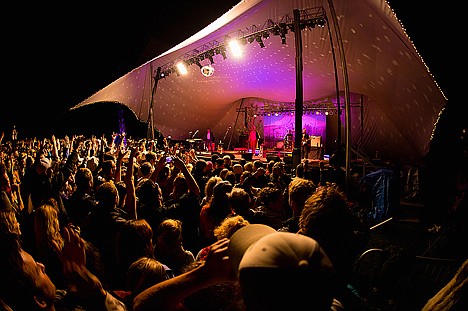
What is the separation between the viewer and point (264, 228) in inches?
38.0

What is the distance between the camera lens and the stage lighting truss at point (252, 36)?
12.2m

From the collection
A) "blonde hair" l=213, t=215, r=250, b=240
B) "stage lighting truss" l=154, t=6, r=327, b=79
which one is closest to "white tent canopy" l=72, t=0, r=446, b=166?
"stage lighting truss" l=154, t=6, r=327, b=79

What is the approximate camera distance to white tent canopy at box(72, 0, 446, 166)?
11.6 metres

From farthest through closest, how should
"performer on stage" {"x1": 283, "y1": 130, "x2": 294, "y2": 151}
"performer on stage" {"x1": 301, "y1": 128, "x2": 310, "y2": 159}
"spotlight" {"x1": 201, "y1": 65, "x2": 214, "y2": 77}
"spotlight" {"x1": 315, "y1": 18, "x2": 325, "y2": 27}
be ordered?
1. "performer on stage" {"x1": 283, "y1": 130, "x2": 294, "y2": 151}
2. "spotlight" {"x1": 201, "y1": 65, "x2": 214, "y2": 77}
3. "performer on stage" {"x1": 301, "y1": 128, "x2": 310, "y2": 159}
4. "spotlight" {"x1": 315, "y1": 18, "x2": 325, "y2": 27}

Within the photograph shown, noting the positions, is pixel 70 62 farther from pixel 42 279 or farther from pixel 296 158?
pixel 42 279

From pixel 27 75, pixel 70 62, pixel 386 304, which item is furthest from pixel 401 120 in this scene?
pixel 27 75

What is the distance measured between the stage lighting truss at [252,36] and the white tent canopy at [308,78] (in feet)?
0.34

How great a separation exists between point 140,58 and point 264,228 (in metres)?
12.6

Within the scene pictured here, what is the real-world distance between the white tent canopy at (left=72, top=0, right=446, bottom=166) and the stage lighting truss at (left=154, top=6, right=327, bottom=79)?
4.1 inches

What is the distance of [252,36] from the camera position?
13727mm

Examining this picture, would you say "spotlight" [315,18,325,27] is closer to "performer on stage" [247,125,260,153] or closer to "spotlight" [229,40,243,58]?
"spotlight" [229,40,243,58]

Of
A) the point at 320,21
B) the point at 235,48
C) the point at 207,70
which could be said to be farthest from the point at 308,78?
the point at 320,21

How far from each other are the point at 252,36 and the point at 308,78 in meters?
6.30

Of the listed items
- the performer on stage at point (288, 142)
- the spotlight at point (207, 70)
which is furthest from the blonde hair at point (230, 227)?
the performer on stage at point (288, 142)
